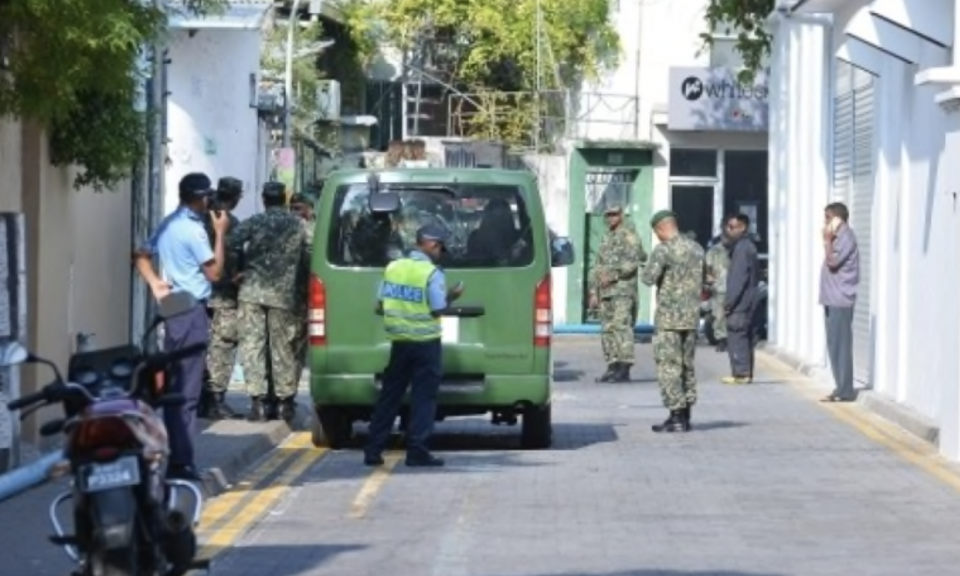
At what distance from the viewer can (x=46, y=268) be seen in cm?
1769

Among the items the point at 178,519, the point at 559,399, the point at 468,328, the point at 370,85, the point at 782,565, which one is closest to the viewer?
the point at 178,519

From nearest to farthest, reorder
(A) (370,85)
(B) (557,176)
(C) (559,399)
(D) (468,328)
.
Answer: (D) (468,328) → (C) (559,399) → (B) (557,176) → (A) (370,85)

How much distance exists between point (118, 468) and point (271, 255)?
436 inches

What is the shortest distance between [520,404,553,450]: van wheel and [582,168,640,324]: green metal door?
23.3 meters

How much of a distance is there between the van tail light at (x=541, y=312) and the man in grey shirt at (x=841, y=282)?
6.26 m

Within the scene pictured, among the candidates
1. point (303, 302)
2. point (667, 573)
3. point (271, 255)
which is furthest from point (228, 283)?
point (667, 573)

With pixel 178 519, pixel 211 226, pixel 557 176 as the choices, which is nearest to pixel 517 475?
pixel 211 226

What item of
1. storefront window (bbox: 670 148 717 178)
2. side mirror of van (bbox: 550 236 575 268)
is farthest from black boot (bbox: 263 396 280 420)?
storefront window (bbox: 670 148 717 178)

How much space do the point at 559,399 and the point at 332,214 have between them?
721 cm

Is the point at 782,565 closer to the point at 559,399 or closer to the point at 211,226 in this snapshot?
the point at 211,226

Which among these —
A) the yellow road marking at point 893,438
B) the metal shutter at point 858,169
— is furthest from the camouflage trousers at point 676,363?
the metal shutter at point 858,169

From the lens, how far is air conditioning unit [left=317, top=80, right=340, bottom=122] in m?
40.8

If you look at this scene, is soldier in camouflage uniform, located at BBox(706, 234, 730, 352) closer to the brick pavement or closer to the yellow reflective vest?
the brick pavement

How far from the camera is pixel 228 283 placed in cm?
2047
